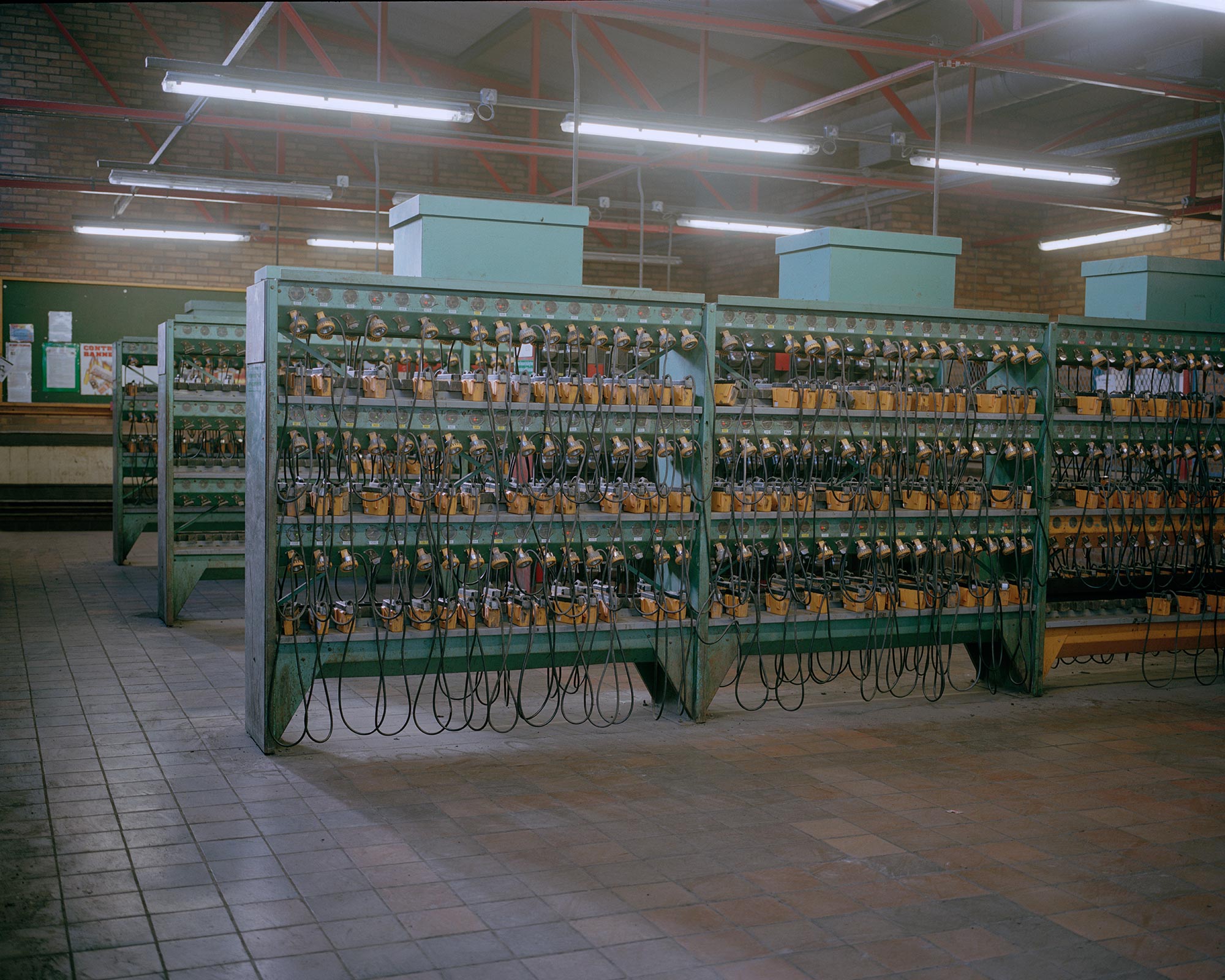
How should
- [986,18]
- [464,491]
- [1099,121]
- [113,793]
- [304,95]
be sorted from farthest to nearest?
[1099,121]
[986,18]
[304,95]
[464,491]
[113,793]

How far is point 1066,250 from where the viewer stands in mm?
14555

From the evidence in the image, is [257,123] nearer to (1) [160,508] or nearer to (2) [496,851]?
(1) [160,508]

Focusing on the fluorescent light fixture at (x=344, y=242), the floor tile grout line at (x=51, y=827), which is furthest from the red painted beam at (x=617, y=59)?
the floor tile grout line at (x=51, y=827)

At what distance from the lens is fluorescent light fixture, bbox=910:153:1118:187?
28.4 ft

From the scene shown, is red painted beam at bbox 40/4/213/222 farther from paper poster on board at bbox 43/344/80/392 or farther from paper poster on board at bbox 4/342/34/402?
paper poster on board at bbox 4/342/34/402

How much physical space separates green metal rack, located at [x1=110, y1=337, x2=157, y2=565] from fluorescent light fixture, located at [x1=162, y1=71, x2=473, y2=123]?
14.8ft

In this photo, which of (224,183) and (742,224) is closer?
(224,183)

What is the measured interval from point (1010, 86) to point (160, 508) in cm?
887

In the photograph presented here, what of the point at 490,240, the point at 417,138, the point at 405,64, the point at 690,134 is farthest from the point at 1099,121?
the point at 490,240

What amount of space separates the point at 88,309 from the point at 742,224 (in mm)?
8853

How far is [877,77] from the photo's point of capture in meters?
9.92

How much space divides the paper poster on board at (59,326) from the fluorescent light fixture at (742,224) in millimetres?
8264

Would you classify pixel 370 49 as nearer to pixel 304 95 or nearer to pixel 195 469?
pixel 195 469

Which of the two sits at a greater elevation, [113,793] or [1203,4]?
[1203,4]
